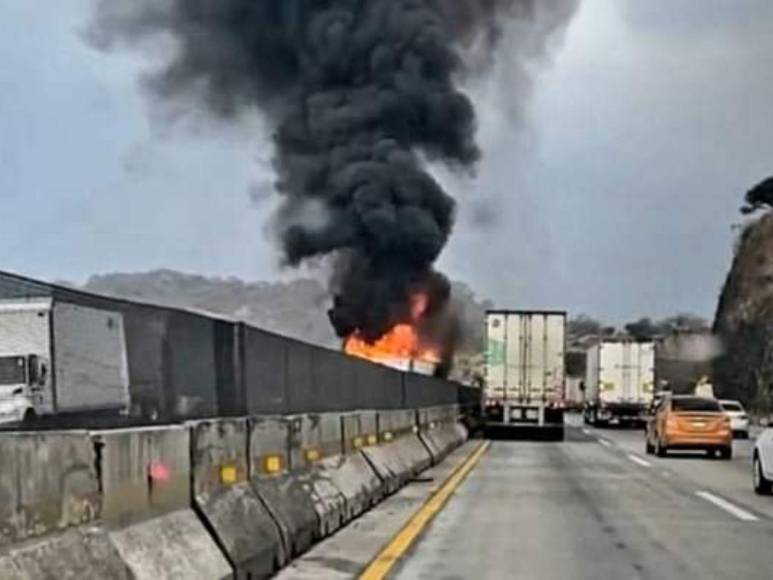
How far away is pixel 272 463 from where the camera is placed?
13688mm

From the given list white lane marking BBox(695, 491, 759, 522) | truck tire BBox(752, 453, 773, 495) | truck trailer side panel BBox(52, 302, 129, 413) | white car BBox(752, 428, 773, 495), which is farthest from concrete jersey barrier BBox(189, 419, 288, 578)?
truck tire BBox(752, 453, 773, 495)

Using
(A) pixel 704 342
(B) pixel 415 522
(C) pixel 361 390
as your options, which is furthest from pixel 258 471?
(A) pixel 704 342

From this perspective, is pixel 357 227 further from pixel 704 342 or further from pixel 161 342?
pixel 704 342

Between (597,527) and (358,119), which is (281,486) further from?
(358,119)

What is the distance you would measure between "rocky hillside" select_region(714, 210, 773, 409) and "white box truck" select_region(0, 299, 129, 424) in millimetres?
78907

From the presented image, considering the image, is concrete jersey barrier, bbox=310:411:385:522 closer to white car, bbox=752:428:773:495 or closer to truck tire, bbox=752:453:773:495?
white car, bbox=752:428:773:495

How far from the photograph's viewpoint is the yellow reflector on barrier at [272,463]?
13.4m

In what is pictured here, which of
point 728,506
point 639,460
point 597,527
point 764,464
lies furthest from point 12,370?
point 639,460

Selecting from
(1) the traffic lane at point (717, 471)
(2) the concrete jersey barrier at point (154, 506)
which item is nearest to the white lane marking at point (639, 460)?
(1) the traffic lane at point (717, 471)

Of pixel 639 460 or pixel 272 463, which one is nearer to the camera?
pixel 272 463

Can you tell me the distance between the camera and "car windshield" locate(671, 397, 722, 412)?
3812 cm

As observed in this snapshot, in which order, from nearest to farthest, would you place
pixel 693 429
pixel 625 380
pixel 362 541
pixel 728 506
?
pixel 362 541
pixel 728 506
pixel 693 429
pixel 625 380

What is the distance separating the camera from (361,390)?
24594 millimetres

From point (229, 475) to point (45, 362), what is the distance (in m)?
4.13
